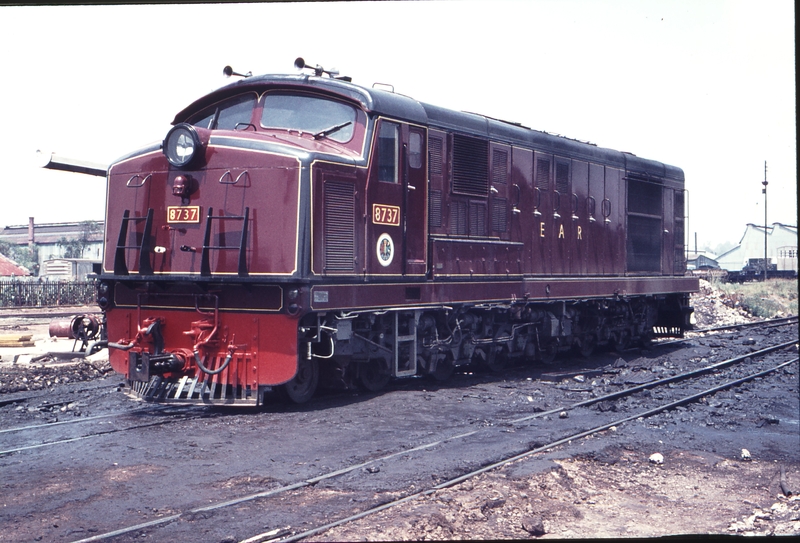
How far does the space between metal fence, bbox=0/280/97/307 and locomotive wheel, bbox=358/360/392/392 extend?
22696 mm

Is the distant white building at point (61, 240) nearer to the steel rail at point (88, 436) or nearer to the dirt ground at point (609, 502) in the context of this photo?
the steel rail at point (88, 436)

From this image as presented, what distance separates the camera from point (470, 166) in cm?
1171

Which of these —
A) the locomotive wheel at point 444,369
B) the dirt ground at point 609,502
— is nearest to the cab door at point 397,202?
the locomotive wheel at point 444,369

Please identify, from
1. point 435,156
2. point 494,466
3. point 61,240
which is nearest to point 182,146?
point 435,156

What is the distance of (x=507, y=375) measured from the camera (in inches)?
503

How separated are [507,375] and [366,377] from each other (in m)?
3.29

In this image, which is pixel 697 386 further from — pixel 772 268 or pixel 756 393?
pixel 772 268

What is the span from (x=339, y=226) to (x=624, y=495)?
14.4 feet

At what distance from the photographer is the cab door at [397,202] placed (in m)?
9.56

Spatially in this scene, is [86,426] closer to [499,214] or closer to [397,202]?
[397,202]

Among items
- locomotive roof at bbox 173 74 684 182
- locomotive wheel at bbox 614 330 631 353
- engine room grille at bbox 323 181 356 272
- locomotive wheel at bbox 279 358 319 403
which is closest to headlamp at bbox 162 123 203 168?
locomotive roof at bbox 173 74 684 182

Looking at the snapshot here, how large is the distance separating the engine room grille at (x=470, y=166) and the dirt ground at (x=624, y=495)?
170 inches

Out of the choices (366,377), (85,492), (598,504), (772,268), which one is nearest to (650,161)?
(366,377)

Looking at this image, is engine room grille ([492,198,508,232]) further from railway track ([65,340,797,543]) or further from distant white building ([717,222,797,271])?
distant white building ([717,222,797,271])
